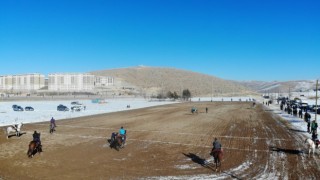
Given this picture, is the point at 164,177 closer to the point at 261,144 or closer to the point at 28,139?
the point at 261,144

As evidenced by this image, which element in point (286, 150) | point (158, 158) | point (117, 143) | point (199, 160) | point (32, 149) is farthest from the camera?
point (117, 143)

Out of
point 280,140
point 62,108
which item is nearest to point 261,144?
point 280,140

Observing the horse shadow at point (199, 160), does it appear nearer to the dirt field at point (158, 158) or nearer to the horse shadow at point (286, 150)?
the dirt field at point (158, 158)

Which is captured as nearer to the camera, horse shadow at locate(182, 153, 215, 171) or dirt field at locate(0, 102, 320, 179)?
dirt field at locate(0, 102, 320, 179)

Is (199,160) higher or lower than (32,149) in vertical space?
lower

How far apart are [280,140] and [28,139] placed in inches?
863

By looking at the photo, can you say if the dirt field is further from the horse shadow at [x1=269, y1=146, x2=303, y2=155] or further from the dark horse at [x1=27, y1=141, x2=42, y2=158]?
the dark horse at [x1=27, y1=141, x2=42, y2=158]

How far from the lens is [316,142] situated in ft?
76.5

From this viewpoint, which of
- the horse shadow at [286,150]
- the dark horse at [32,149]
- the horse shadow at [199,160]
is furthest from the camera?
the horse shadow at [286,150]

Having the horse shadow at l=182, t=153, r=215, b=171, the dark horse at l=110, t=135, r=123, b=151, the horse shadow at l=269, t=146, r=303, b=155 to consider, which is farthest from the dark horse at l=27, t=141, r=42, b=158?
the horse shadow at l=269, t=146, r=303, b=155

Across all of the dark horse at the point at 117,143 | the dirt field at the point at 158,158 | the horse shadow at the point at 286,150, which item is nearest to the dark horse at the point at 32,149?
the dirt field at the point at 158,158

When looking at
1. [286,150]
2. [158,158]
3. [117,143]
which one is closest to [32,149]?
[117,143]

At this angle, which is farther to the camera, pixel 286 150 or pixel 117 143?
pixel 117 143

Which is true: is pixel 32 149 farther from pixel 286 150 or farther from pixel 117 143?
pixel 286 150
